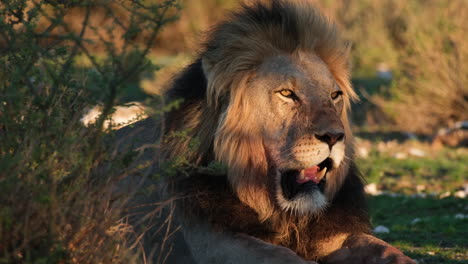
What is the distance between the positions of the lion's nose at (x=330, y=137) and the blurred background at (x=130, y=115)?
0.92 meters

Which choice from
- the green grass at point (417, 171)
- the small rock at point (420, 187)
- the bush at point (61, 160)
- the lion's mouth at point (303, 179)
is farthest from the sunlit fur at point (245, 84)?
the green grass at point (417, 171)

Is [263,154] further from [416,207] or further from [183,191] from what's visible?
[416,207]

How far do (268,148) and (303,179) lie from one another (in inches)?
10.5

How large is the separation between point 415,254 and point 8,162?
3295 mm

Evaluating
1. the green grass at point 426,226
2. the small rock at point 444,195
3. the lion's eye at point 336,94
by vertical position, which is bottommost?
the green grass at point 426,226

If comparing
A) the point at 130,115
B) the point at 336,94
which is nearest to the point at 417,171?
the point at 130,115

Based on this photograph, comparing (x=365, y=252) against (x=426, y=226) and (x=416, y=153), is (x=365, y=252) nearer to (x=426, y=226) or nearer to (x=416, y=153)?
(x=426, y=226)

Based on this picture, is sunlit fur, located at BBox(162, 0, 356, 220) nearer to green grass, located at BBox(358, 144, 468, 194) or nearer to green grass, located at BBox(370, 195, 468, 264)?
green grass, located at BBox(370, 195, 468, 264)

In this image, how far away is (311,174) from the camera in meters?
4.51

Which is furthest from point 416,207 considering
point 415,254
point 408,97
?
point 408,97

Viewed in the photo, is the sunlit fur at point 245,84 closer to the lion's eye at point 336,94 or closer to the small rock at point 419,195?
the lion's eye at point 336,94

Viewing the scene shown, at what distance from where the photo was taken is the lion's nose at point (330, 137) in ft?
14.1

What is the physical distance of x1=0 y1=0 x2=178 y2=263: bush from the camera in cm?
362

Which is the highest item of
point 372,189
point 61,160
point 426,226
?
point 61,160
